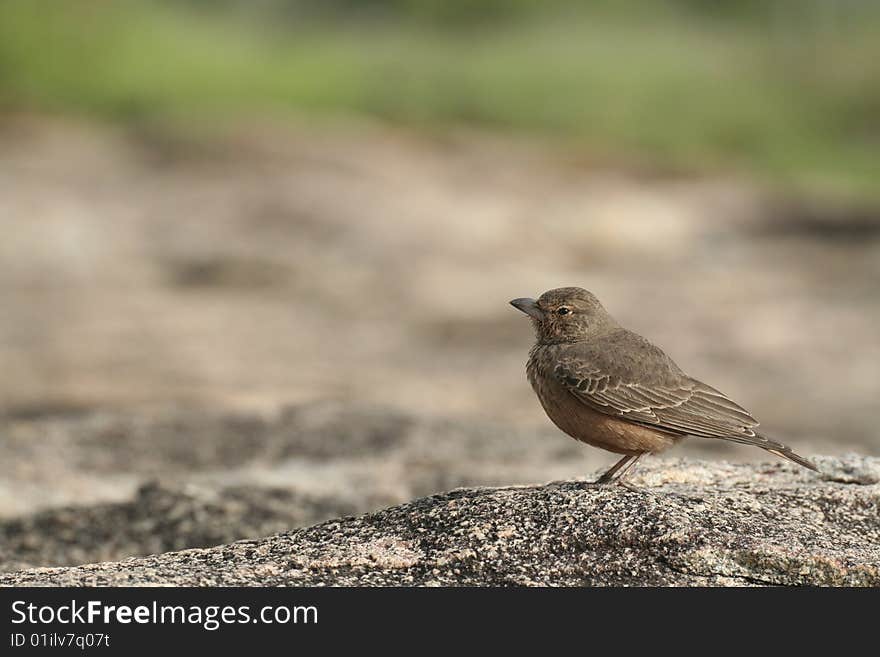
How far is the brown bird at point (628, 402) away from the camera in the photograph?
17.1 feet

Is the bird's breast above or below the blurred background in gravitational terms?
below

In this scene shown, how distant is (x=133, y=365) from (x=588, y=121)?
12.9 metres

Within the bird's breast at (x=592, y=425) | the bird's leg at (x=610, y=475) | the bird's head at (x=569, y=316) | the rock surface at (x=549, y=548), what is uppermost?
the bird's head at (x=569, y=316)

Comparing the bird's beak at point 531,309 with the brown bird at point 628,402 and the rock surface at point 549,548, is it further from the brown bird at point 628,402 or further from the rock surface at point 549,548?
the rock surface at point 549,548

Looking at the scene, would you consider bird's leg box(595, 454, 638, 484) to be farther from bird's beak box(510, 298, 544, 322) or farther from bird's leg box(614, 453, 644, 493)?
bird's beak box(510, 298, 544, 322)

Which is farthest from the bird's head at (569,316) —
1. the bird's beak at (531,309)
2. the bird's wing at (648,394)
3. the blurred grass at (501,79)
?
the blurred grass at (501,79)

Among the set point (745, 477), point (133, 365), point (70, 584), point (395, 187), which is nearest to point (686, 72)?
point (395, 187)

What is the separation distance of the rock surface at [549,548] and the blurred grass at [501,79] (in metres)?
15.5

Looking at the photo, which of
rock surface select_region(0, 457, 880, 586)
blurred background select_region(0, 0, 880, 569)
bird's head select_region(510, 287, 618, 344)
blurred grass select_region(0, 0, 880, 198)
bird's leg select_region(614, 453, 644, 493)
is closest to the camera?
rock surface select_region(0, 457, 880, 586)

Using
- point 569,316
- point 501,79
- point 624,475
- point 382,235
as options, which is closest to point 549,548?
point 624,475

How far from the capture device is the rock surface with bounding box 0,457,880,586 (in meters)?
4.36

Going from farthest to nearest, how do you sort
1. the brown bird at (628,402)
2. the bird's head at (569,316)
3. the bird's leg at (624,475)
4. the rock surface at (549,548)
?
the bird's head at (569,316)
the brown bird at (628,402)
the bird's leg at (624,475)
the rock surface at (549,548)

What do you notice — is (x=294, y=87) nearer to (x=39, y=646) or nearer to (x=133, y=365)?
(x=133, y=365)

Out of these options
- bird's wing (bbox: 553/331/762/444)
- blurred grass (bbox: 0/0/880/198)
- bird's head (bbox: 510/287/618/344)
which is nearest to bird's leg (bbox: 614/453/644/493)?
bird's wing (bbox: 553/331/762/444)
